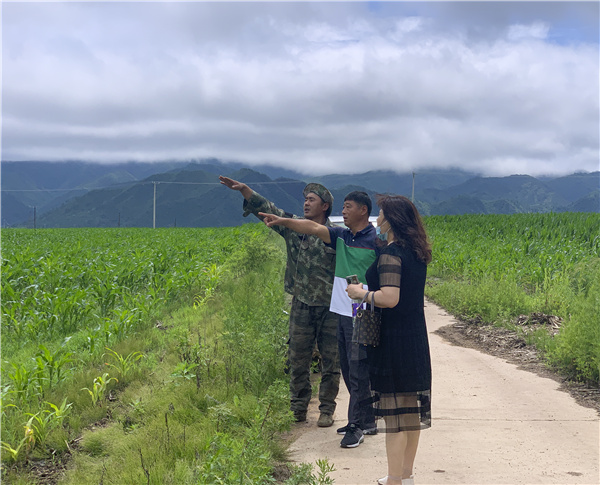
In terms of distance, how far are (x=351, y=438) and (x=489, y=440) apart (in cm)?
118

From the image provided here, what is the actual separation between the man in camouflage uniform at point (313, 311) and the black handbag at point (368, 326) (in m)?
1.44

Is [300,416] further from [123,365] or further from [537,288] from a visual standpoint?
[537,288]

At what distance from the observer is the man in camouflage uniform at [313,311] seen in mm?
5289

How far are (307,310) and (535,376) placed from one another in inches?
131

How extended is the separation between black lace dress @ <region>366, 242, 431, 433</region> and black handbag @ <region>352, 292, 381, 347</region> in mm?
65

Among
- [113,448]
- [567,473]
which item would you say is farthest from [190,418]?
[567,473]

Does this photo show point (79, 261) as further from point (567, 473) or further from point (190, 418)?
point (567, 473)

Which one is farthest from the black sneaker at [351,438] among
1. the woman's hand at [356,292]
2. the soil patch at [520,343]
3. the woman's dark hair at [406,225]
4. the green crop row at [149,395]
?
the soil patch at [520,343]

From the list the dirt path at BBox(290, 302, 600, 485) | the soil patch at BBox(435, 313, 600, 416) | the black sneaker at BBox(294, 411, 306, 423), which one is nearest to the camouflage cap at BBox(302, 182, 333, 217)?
the black sneaker at BBox(294, 411, 306, 423)

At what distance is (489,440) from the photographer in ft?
16.1

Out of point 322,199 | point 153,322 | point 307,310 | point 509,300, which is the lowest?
point 153,322

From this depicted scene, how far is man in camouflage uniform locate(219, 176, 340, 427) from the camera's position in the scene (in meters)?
5.29

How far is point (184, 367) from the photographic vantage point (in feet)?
20.4

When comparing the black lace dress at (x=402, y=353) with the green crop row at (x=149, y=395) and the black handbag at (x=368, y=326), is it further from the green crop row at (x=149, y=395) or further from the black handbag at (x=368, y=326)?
the green crop row at (x=149, y=395)
